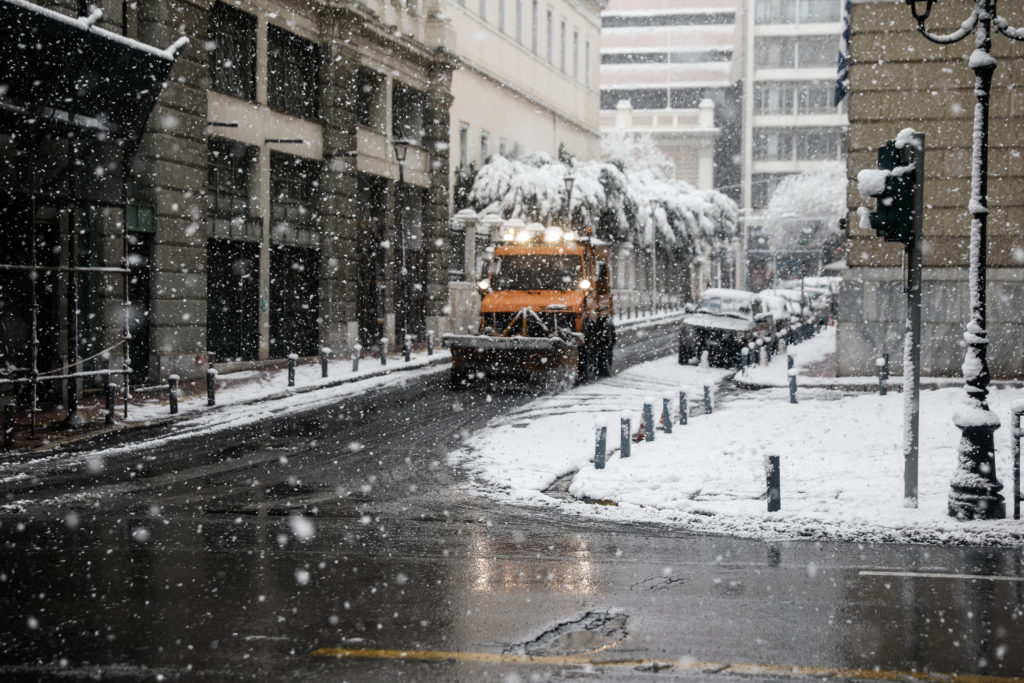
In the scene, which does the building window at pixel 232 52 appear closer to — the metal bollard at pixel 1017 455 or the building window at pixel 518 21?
the metal bollard at pixel 1017 455

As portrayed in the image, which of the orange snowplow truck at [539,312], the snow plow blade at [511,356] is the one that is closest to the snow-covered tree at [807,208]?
the orange snowplow truck at [539,312]

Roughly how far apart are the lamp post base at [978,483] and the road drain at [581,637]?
444cm

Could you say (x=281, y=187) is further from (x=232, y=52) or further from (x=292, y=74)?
(x=232, y=52)

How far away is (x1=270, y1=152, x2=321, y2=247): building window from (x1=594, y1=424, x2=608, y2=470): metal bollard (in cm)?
1716

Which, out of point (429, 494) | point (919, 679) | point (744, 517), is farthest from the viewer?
point (429, 494)

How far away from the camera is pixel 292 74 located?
29609 millimetres

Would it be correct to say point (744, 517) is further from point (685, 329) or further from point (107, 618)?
point (685, 329)

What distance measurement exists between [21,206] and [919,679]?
17598mm

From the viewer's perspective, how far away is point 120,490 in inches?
480

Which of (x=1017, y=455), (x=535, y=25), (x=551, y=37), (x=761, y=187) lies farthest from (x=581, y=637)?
(x=761, y=187)

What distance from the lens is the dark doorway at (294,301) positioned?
96.2 feet

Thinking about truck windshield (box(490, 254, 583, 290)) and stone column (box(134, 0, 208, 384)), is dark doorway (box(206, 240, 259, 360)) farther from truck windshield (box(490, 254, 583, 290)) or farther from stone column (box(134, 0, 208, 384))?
truck windshield (box(490, 254, 583, 290))

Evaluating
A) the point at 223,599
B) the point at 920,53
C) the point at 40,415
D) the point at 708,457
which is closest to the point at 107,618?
the point at 223,599

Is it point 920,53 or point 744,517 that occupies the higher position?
point 920,53
